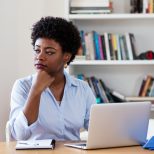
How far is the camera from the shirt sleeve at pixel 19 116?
180 cm

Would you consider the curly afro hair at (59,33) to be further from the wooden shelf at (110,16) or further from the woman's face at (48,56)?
the wooden shelf at (110,16)

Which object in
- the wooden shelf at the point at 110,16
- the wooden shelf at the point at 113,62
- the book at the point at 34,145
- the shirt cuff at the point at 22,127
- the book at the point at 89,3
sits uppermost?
the book at the point at 89,3

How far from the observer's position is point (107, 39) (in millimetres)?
3332

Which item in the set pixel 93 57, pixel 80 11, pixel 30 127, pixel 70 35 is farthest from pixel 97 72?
pixel 30 127

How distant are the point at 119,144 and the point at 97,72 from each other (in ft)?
6.09

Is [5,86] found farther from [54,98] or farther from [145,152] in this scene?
[145,152]

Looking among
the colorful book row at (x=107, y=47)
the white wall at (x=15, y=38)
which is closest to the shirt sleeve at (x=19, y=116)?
the colorful book row at (x=107, y=47)

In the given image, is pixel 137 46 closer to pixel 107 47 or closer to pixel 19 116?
pixel 107 47

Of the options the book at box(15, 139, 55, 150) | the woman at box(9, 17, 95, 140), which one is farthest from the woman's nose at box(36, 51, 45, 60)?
the book at box(15, 139, 55, 150)

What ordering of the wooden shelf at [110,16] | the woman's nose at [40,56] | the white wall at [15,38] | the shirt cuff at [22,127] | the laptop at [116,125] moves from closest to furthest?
the laptop at [116,125] → the shirt cuff at [22,127] → the woman's nose at [40,56] → the wooden shelf at [110,16] → the white wall at [15,38]

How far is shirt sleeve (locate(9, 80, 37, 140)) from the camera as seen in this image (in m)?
1.80

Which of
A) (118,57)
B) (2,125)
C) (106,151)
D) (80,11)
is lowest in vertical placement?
(2,125)

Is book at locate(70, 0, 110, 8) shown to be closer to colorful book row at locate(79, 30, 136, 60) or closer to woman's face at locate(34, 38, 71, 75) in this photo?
colorful book row at locate(79, 30, 136, 60)

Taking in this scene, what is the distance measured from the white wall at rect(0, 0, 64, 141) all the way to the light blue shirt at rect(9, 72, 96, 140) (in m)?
1.42
